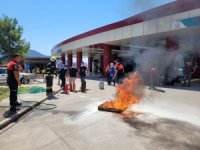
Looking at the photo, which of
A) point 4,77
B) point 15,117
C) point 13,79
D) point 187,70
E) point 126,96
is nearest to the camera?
point 15,117

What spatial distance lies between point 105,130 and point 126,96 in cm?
339

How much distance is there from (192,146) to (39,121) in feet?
13.8

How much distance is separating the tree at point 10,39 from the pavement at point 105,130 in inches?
1283

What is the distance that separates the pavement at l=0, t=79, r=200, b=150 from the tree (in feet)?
107

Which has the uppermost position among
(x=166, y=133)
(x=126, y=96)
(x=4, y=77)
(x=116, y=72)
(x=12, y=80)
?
(x=116, y=72)

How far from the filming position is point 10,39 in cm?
4044

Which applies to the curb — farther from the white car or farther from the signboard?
the white car

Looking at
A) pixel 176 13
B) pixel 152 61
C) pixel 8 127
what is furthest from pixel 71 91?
pixel 8 127

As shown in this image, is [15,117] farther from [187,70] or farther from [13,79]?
[187,70]

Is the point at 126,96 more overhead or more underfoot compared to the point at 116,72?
more underfoot

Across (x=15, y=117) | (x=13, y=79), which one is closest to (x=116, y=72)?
(x=13, y=79)

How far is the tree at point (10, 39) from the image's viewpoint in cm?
4003

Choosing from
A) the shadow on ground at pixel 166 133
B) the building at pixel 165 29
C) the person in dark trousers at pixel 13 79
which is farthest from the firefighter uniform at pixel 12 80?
the building at pixel 165 29

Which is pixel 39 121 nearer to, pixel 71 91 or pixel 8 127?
pixel 8 127
